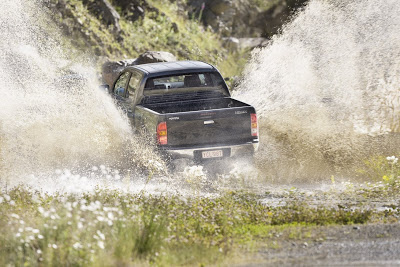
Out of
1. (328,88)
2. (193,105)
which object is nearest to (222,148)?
(193,105)

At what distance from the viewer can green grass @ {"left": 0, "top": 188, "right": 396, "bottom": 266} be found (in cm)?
640

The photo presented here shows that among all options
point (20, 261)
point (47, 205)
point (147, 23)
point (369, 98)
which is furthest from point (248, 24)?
point (20, 261)

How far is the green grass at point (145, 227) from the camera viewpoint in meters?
6.40

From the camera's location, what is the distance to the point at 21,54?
20.9 meters

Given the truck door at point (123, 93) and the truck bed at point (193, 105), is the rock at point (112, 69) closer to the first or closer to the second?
the truck door at point (123, 93)

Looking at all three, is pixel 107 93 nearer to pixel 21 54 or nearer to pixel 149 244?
pixel 149 244

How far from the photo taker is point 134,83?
12.1 m

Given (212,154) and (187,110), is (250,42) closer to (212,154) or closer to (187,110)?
(187,110)

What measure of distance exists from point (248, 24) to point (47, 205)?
2398 cm

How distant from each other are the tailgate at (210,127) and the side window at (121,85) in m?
2.56

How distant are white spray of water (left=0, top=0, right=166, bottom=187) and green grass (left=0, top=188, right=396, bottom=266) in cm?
194

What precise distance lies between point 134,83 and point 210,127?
90.3 inches

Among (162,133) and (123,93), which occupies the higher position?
(123,93)

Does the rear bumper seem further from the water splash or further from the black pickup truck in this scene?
the water splash
